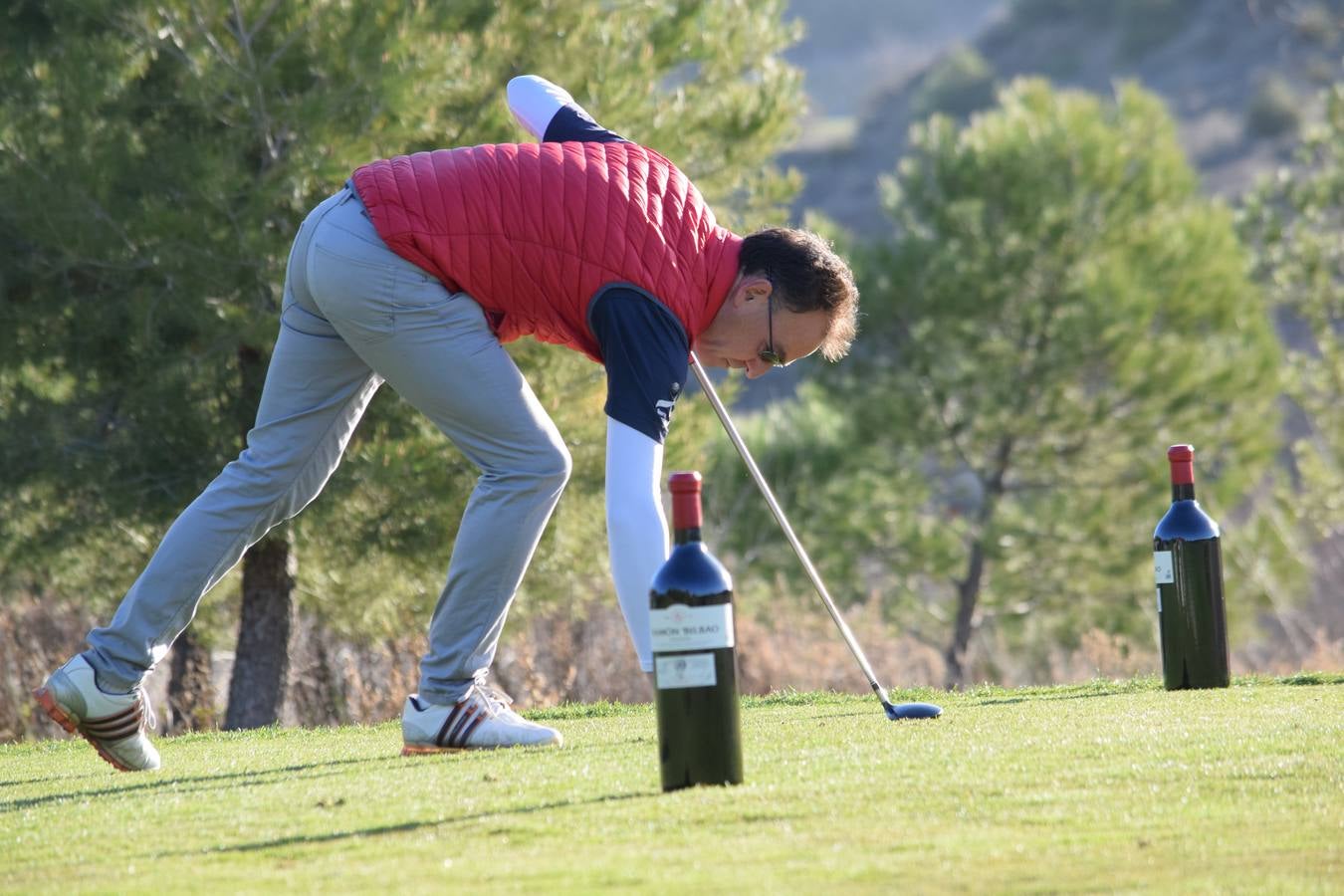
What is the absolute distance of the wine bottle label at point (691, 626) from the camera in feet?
9.55

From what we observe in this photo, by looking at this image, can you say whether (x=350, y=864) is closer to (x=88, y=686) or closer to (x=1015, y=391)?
(x=88, y=686)

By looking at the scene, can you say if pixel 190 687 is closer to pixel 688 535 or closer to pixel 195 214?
pixel 195 214

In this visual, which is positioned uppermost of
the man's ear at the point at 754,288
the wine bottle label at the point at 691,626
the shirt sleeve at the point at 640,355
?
the man's ear at the point at 754,288

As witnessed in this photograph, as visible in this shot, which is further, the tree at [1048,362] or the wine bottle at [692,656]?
the tree at [1048,362]

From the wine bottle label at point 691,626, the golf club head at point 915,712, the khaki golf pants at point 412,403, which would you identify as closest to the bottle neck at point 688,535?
the wine bottle label at point 691,626

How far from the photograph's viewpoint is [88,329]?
8828mm

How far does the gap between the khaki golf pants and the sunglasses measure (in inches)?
20.8

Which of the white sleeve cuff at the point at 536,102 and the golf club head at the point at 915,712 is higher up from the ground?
the white sleeve cuff at the point at 536,102

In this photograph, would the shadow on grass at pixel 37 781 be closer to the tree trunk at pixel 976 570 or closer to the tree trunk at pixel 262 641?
the tree trunk at pixel 262 641

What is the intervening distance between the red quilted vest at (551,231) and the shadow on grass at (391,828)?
3.77ft

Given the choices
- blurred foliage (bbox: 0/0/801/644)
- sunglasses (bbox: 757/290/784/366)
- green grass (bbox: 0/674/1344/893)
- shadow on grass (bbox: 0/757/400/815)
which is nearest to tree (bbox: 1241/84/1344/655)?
blurred foliage (bbox: 0/0/801/644)

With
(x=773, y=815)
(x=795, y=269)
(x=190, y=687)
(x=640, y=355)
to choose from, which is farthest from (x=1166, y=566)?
(x=190, y=687)

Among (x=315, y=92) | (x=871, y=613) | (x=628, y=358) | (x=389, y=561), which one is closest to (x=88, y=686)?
(x=628, y=358)

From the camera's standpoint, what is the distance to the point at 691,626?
2.92 m
